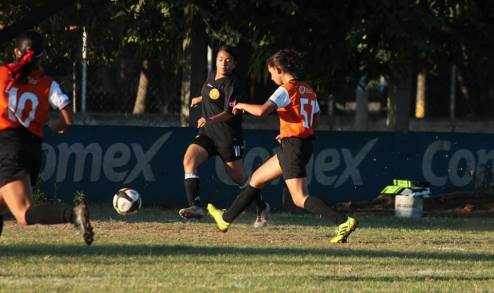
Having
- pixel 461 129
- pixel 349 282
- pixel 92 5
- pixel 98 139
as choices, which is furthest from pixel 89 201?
pixel 461 129

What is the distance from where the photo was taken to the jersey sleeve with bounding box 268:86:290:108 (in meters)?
12.8

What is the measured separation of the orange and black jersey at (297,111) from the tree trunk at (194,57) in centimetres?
807

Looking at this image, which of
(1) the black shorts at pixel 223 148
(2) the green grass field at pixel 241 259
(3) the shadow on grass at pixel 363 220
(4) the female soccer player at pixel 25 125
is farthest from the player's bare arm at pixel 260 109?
(3) the shadow on grass at pixel 363 220

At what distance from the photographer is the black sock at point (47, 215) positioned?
412 inches

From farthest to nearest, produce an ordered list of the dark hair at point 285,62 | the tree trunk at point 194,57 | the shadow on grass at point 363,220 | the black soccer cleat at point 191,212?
the tree trunk at point 194,57 → the shadow on grass at point 363,220 → the black soccer cleat at point 191,212 → the dark hair at point 285,62

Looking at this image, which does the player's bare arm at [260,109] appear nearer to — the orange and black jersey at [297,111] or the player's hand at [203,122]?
the orange and black jersey at [297,111]

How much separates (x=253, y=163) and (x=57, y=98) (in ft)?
35.1

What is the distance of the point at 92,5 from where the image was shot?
21641 mm

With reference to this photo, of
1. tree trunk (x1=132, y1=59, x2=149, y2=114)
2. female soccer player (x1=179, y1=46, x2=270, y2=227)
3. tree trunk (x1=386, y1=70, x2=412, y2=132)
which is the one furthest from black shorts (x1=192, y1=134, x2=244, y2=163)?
tree trunk (x1=132, y1=59, x2=149, y2=114)

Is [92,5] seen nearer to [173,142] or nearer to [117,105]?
[173,142]

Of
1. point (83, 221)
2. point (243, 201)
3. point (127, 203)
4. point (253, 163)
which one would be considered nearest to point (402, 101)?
point (253, 163)

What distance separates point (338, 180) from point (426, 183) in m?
2.10

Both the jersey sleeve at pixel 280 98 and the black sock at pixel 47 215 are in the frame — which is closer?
the black sock at pixel 47 215

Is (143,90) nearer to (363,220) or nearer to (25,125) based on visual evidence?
(363,220)
